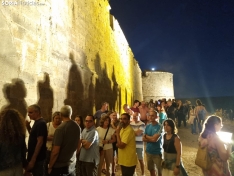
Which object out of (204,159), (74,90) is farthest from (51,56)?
(204,159)

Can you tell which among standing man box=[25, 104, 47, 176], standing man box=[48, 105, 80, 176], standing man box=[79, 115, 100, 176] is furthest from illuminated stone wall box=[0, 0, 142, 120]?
standing man box=[79, 115, 100, 176]

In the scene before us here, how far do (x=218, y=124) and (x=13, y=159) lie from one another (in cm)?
283

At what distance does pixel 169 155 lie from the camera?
134 inches

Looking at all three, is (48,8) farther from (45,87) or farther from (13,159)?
(13,159)

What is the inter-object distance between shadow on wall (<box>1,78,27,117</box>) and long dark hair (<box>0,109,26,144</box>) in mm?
795

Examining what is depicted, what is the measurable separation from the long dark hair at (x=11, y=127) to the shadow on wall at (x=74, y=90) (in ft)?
8.37

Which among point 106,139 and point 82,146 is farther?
point 106,139

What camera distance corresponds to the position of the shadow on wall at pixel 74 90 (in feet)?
17.8

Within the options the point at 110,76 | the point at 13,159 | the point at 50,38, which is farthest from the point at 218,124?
the point at 110,76

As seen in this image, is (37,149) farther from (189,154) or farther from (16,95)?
(189,154)

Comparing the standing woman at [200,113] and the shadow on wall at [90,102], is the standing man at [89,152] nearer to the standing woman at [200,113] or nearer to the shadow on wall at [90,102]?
the shadow on wall at [90,102]

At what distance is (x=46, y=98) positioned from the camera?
435 centimetres

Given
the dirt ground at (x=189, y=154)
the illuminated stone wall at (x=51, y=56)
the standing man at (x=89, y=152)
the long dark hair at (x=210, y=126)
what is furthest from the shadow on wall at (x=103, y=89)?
the long dark hair at (x=210, y=126)

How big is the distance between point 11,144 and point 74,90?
327cm
